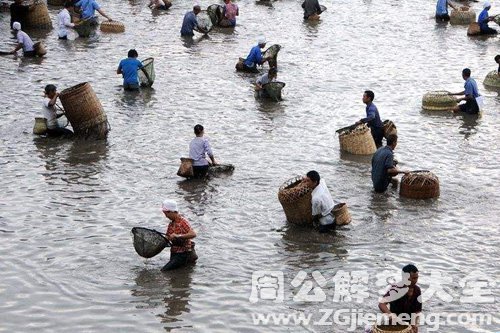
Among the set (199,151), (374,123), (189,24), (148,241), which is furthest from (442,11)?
(148,241)

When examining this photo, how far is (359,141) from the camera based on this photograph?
17.4m

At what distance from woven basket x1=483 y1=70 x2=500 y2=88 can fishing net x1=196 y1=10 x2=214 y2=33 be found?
8839mm

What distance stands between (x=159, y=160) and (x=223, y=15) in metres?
12.1

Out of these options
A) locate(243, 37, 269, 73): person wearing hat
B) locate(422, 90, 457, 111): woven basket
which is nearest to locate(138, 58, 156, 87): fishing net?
locate(243, 37, 269, 73): person wearing hat

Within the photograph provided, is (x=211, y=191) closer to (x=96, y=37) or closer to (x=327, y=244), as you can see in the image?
(x=327, y=244)

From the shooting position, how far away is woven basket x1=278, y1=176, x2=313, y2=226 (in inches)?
546

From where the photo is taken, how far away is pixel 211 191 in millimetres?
15680

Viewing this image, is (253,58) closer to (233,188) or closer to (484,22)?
(233,188)

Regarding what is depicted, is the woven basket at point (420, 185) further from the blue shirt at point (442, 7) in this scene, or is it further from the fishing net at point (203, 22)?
the blue shirt at point (442, 7)

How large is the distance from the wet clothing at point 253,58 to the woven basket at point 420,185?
871 centimetres

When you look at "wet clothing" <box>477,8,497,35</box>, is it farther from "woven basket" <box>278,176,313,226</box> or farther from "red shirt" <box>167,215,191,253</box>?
"red shirt" <box>167,215,191,253</box>

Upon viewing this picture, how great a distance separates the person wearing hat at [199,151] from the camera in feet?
52.4

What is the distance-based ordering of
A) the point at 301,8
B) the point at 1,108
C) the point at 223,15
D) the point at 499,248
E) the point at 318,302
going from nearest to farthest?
the point at 318,302, the point at 499,248, the point at 1,108, the point at 223,15, the point at 301,8

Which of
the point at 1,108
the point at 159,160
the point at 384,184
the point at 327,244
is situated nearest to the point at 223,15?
the point at 1,108
